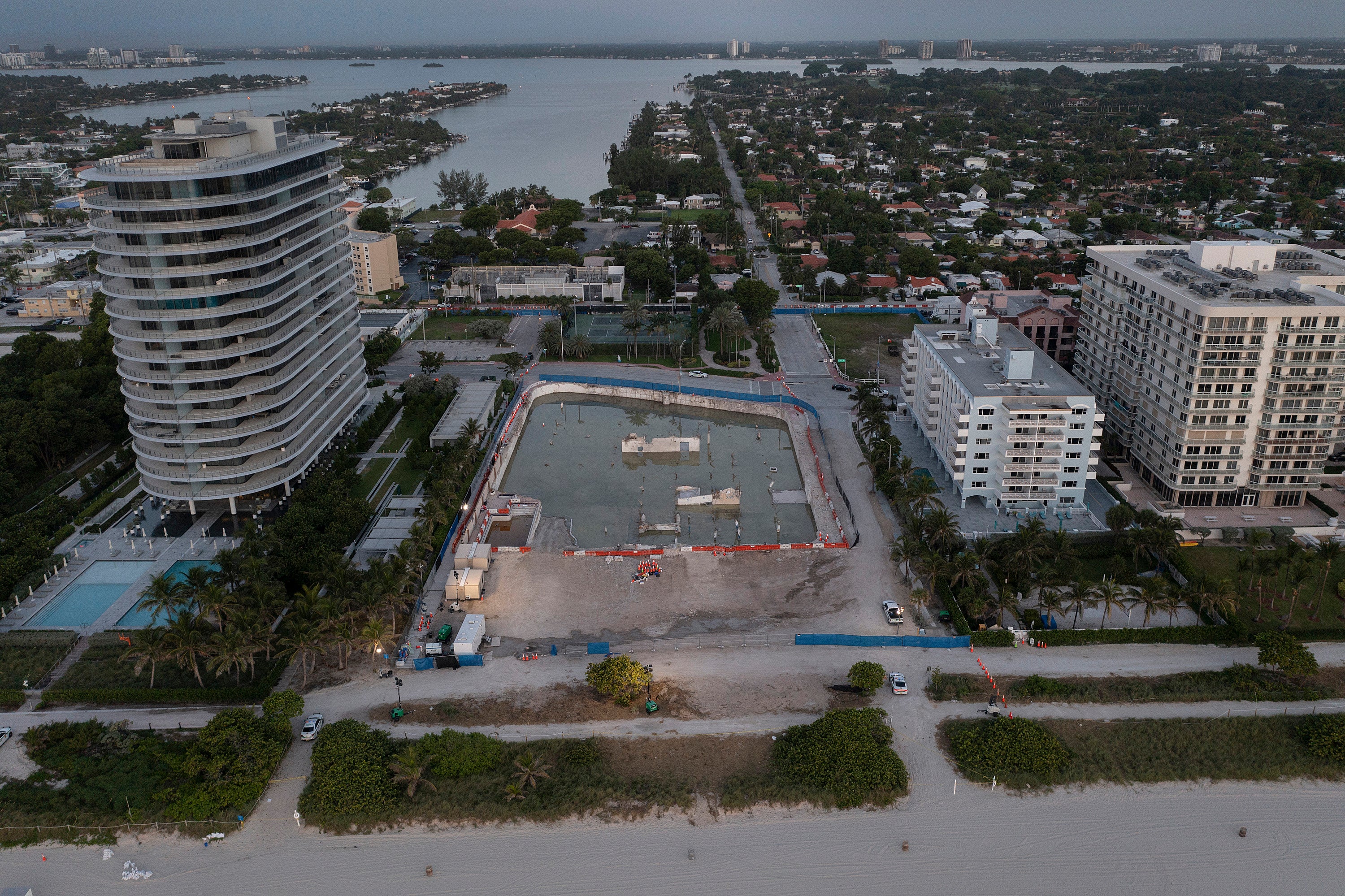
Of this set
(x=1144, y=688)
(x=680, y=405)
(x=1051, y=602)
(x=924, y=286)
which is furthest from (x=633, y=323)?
(x=1144, y=688)

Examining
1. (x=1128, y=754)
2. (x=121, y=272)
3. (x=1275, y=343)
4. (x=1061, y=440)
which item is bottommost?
(x=1128, y=754)

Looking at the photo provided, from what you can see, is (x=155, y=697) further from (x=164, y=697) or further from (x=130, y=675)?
(x=130, y=675)

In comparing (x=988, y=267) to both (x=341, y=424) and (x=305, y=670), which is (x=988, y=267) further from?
(x=305, y=670)

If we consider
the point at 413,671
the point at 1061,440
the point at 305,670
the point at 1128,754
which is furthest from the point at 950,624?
the point at 305,670

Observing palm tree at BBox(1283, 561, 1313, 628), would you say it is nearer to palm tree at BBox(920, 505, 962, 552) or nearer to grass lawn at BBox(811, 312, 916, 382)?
palm tree at BBox(920, 505, 962, 552)

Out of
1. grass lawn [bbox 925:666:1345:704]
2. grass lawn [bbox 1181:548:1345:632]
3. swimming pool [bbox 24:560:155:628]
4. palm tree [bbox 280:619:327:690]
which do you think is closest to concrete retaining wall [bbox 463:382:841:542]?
grass lawn [bbox 925:666:1345:704]

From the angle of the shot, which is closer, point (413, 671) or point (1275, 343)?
point (413, 671)
